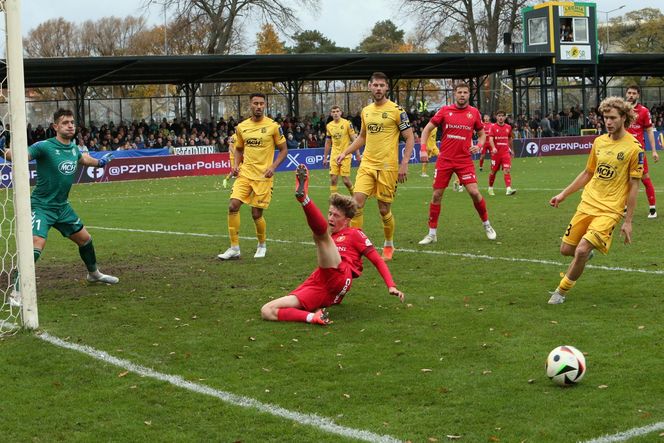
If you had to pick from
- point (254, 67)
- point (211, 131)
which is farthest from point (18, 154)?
point (254, 67)

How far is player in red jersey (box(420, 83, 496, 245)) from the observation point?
1302 cm

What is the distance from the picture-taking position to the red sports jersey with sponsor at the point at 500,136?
21883mm

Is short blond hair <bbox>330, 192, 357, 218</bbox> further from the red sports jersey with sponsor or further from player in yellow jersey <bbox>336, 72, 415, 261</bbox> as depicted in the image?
the red sports jersey with sponsor

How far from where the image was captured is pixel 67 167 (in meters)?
9.63

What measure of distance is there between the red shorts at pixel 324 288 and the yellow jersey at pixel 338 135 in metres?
13.0

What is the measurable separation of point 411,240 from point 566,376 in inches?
305

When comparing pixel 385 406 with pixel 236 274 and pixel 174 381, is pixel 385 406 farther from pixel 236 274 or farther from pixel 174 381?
pixel 236 274

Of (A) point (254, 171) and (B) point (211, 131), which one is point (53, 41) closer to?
(B) point (211, 131)

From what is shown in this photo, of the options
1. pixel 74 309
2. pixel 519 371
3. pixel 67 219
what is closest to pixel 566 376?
pixel 519 371

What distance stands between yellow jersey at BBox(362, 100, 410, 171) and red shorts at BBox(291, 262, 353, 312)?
3.91 metres

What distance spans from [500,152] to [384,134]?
10329mm

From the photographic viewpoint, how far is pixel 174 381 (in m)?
6.24

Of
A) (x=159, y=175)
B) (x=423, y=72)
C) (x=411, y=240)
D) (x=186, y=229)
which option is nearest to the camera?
(x=411, y=240)

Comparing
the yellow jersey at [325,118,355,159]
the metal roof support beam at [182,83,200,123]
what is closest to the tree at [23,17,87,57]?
the metal roof support beam at [182,83,200,123]
